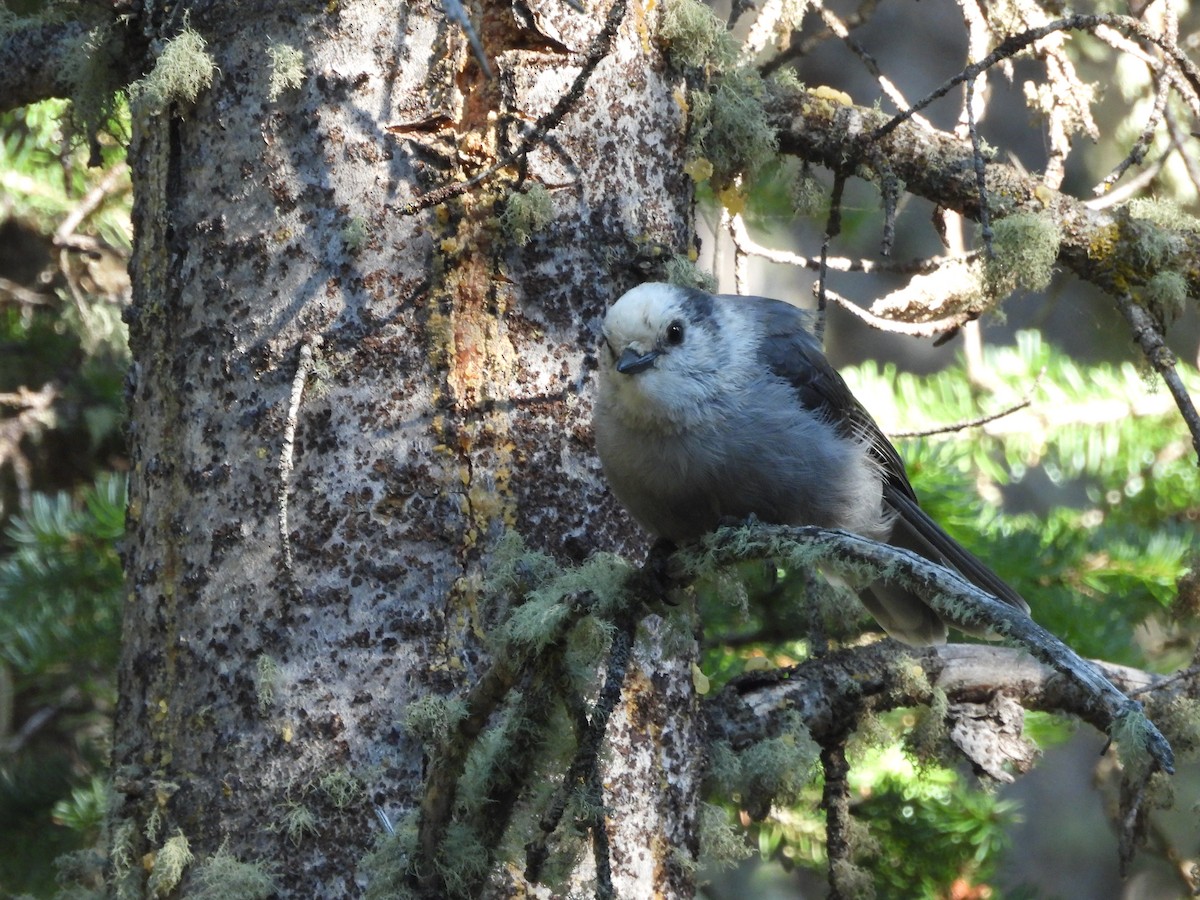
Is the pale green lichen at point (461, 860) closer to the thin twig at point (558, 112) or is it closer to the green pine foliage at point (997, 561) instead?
the thin twig at point (558, 112)

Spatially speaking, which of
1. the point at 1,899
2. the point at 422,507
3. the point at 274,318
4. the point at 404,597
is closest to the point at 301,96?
the point at 274,318

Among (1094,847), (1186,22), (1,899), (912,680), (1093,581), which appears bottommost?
(1094,847)

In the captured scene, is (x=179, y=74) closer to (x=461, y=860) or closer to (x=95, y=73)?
(x=95, y=73)

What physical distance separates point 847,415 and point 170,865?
5.57 feet

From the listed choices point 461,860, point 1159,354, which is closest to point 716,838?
point 461,860

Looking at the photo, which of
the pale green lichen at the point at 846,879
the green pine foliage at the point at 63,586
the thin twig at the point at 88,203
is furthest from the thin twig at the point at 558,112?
the thin twig at the point at 88,203

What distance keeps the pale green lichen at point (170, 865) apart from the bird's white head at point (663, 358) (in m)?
1.10

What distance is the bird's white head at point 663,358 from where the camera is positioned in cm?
238

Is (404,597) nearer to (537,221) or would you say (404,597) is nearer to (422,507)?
(422,507)

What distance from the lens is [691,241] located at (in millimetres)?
2676

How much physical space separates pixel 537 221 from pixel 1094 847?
8.53 m

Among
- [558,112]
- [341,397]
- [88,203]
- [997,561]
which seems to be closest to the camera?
[558,112]

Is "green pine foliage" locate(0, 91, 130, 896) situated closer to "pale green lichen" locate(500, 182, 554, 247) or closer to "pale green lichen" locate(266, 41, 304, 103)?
"pale green lichen" locate(266, 41, 304, 103)

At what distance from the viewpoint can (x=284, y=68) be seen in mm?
2328
